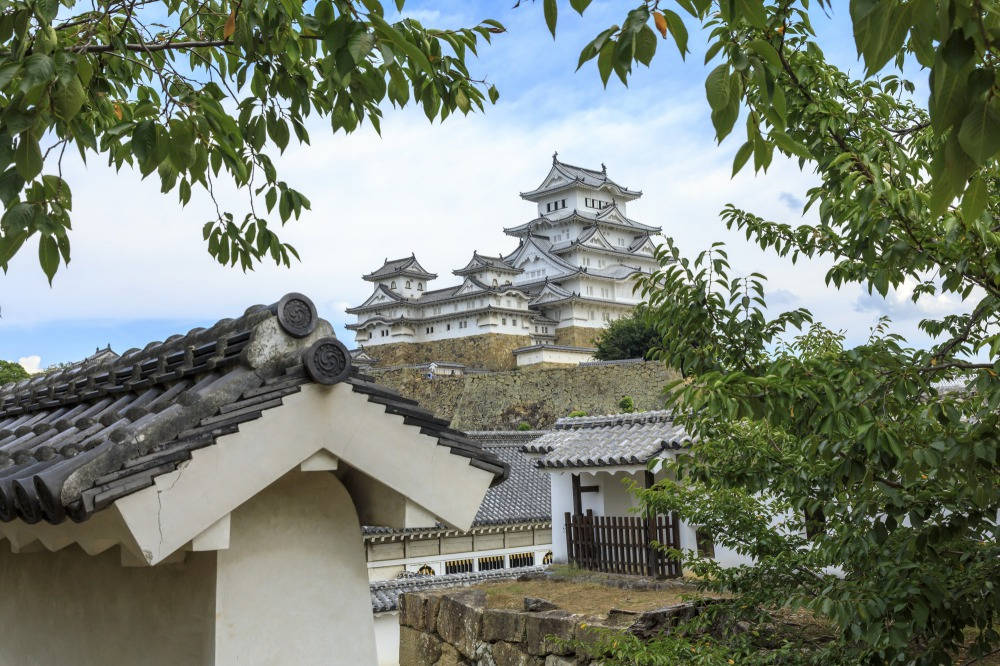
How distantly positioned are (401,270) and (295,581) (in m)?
46.8

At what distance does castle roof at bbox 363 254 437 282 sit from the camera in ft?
161

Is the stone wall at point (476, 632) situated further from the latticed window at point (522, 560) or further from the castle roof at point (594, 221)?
the castle roof at point (594, 221)

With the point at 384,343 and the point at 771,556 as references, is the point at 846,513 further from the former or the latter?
the point at 384,343

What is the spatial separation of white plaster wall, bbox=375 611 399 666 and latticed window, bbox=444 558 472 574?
3255mm

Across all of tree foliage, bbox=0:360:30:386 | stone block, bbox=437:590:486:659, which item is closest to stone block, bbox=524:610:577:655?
stone block, bbox=437:590:486:659

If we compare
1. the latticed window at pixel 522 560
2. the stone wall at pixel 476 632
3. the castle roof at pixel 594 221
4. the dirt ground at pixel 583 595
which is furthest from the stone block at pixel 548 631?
the castle roof at pixel 594 221

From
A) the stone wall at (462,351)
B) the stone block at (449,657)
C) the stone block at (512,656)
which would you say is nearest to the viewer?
the stone block at (512,656)

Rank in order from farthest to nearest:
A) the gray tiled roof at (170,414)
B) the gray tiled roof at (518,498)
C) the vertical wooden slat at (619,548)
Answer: the gray tiled roof at (518,498) < the vertical wooden slat at (619,548) < the gray tiled roof at (170,414)

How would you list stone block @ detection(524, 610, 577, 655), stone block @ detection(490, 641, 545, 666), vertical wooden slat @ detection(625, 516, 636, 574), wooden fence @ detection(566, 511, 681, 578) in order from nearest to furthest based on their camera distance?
stone block @ detection(524, 610, 577, 655), stone block @ detection(490, 641, 545, 666), wooden fence @ detection(566, 511, 681, 578), vertical wooden slat @ detection(625, 516, 636, 574)

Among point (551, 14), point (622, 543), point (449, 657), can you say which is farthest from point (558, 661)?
point (551, 14)

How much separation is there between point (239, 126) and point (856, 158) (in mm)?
2788

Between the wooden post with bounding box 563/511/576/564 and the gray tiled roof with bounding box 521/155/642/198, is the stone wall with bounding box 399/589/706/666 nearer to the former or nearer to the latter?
the wooden post with bounding box 563/511/576/564

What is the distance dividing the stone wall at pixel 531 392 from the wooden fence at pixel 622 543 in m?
22.6

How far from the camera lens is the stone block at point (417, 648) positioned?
12305 millimetres
